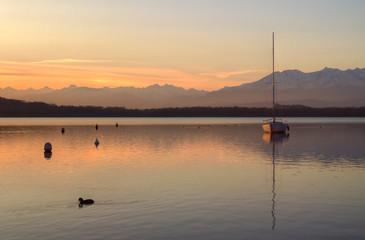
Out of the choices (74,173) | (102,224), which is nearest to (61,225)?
(102,224)

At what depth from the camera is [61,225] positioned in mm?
19578

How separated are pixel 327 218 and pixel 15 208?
16.7 meters

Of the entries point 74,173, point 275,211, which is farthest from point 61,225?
point 74,173

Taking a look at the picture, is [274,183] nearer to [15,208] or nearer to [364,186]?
[364,186]

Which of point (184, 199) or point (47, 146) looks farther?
point (47, 146)

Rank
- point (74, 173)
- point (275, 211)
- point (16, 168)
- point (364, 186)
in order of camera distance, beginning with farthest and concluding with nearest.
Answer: point (16, 168), point (74, 173), point (364, 186), point (275, 211)

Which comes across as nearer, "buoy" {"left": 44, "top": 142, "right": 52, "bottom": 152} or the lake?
the lake

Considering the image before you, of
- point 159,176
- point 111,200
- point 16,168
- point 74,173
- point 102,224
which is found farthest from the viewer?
point 16,168

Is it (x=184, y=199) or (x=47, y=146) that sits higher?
(x=47, y=146)

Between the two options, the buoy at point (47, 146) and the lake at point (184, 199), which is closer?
the lake at point (184, 199)

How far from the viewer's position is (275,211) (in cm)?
2219

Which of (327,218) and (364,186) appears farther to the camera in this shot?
(364,186)

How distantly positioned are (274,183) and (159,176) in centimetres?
940

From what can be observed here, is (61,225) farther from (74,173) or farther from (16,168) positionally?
(16,168)
